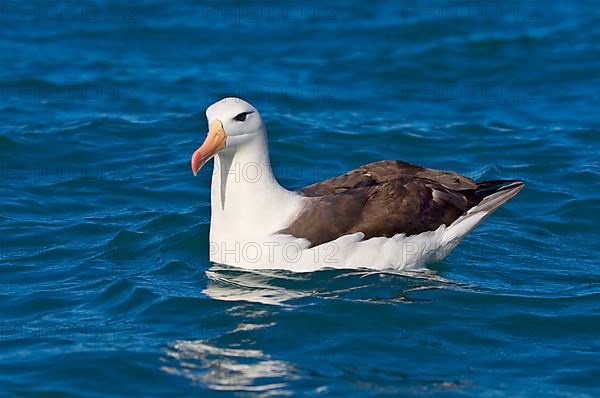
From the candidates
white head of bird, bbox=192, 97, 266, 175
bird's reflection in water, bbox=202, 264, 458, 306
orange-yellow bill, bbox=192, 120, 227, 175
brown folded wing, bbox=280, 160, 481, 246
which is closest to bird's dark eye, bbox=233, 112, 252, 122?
white head of bird, bbox=192, 97, 266, 175

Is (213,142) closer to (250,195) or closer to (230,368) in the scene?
(250,195)

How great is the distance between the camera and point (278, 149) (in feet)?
52.9

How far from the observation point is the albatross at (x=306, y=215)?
11234 mm

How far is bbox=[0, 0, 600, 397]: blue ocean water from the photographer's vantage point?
984 cm

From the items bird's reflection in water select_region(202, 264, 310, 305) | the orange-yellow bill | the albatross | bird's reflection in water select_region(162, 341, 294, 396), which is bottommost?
bird's reflection in water select_region(162, 341, 294, 396)

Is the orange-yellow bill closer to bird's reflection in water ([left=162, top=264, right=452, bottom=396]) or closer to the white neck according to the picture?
the white neck

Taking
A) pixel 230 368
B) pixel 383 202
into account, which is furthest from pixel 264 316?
pixel 383 202

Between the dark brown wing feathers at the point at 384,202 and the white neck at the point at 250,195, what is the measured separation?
209mm

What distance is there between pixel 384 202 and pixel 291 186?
10.7ft

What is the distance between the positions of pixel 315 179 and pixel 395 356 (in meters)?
5.41

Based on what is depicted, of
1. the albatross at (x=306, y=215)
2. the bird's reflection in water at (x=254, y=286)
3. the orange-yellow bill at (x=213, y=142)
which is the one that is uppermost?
the orange-yellow bill at (x=213, y=142)

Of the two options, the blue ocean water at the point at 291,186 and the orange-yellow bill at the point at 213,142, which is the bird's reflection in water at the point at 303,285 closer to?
the blue ocean water at the point at 291,186

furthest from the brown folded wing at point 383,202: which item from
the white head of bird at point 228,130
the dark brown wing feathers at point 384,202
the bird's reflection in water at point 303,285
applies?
the white head of bird at point 228,130

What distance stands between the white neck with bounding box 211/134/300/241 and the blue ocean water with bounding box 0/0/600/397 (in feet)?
1.36
